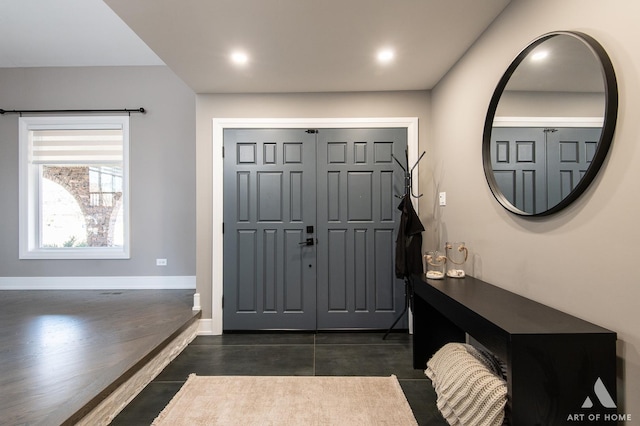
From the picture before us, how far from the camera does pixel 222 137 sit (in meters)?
3.25

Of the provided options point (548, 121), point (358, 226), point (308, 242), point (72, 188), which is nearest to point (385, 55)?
point (548, 121)

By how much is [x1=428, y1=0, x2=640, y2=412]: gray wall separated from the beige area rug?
1072 mm

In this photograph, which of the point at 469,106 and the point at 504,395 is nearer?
the point at 504,395

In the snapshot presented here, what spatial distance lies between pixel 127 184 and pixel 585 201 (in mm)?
4739

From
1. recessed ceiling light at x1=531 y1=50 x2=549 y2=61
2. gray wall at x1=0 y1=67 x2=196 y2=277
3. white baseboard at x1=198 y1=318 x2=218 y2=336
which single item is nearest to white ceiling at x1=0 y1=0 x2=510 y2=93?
recessed ceiling light at x1=531 y1=50 x2=549 y2=61

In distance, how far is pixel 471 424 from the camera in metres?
1.38

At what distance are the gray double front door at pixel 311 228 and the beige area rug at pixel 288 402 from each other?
919 millimetres

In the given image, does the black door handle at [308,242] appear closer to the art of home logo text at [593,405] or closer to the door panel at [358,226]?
the door panel at [358,226]

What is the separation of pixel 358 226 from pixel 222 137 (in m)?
1.69

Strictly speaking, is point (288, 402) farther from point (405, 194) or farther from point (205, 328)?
point (405, 194)

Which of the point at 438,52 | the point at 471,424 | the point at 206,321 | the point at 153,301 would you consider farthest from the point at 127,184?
the point at 471,424

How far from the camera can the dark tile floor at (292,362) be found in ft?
6.68

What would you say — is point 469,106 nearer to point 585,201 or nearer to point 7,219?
point 585,201

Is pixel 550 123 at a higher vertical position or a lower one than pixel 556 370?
higher
